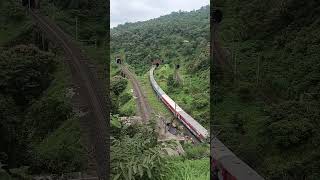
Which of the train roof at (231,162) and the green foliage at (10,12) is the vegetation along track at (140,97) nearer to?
the train roof at (231,162)

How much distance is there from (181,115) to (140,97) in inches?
29.1

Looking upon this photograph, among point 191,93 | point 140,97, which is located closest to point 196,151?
point 191,93

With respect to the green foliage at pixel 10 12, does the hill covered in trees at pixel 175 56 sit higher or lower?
lower

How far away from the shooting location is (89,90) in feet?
16.8

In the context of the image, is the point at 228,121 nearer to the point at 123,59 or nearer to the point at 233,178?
the point at 233,178

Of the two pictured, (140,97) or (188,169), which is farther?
(140,97)

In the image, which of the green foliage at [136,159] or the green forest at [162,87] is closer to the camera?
the green foliage at [136,159]

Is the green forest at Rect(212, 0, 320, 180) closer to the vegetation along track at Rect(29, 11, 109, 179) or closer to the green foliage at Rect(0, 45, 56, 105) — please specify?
the vegetation along track at Rect(29, 11, 109, 179)

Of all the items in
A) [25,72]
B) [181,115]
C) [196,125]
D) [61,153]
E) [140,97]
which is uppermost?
[25,72]

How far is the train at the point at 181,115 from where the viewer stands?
6.11 m

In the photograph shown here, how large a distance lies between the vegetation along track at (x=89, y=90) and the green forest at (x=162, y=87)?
19cm

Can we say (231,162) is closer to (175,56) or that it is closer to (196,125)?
(196,125)

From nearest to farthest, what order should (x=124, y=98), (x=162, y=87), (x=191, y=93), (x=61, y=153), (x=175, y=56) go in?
1. (x=61, y=153)
2. (x=124, y=98)
3. (x=191, y=93)
4. (x=162, y=87)
5. (x=175, y=56)

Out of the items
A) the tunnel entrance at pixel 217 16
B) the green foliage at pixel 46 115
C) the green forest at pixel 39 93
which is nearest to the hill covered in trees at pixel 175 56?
the tunnel entrance at pixel 217 16
